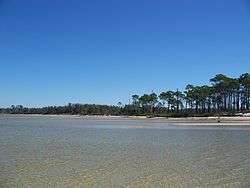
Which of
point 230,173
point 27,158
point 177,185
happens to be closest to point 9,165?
point 27,158

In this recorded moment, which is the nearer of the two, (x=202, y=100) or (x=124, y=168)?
(x=124, y=168)

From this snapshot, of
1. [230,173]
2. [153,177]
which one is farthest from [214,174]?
[153,177]

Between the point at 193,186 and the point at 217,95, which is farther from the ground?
the point at 217,95

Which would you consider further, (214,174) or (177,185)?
(214,174)

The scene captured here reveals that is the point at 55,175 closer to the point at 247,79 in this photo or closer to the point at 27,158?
the point at 27,158

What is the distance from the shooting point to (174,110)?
124 metres

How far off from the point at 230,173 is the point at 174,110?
4303 inches

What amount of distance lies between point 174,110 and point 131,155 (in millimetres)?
104263

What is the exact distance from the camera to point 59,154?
68.5 ft

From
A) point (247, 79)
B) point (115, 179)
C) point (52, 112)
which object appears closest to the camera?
point (115, 179)

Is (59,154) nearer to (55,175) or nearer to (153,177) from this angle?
(55,175)

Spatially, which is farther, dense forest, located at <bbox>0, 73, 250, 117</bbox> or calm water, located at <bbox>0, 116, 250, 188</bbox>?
dense forest, located at <bbox>0, 73, 250, 117</bbox>

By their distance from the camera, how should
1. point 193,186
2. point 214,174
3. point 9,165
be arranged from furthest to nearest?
point 9,165
point 214,174
point 193,186

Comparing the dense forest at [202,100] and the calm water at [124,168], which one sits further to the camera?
the dense forest at [202,100]
